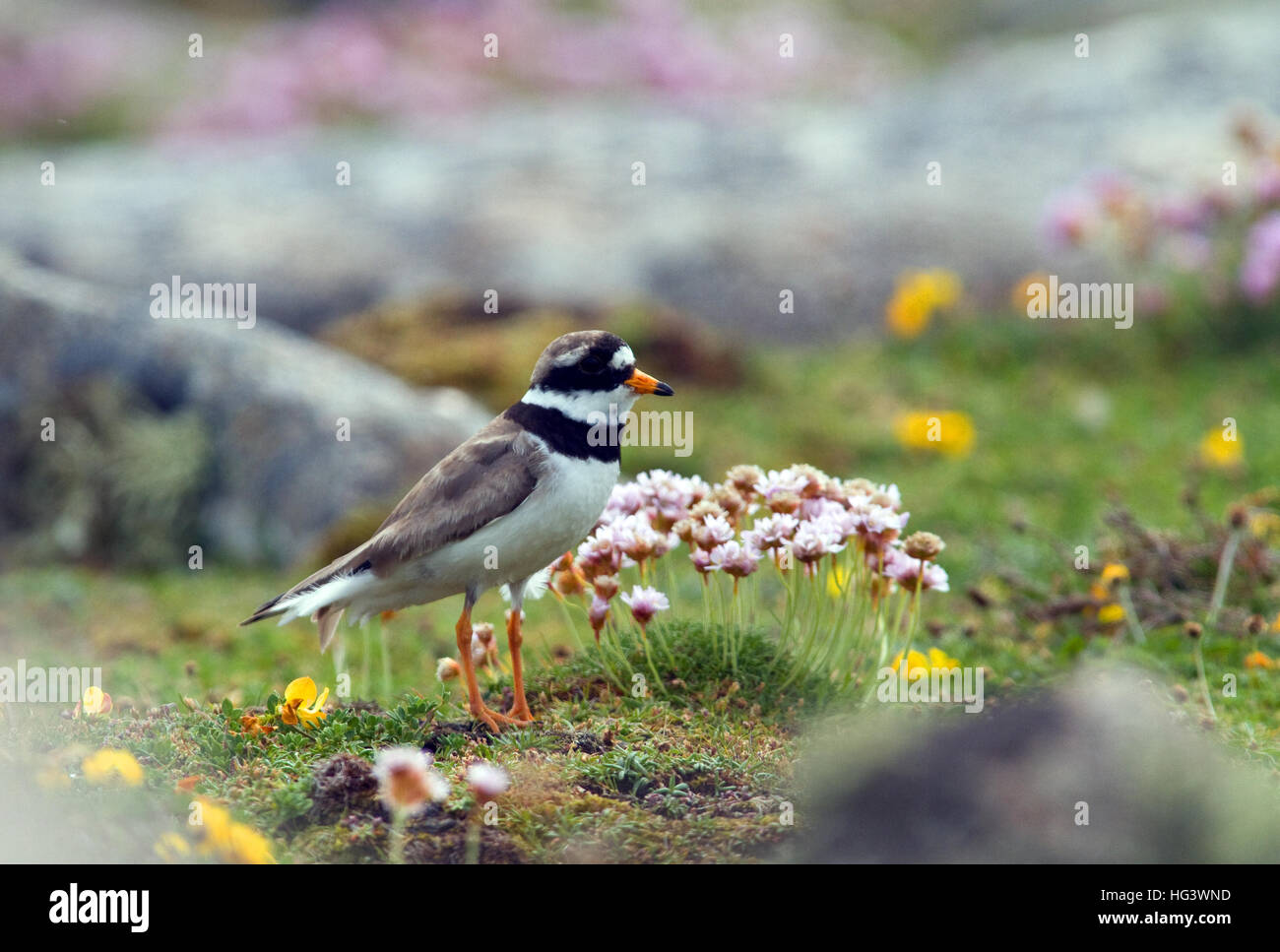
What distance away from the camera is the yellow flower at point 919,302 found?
10938mm

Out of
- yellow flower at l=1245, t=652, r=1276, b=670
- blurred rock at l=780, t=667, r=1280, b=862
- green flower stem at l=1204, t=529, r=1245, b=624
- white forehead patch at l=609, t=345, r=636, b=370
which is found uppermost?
white forehead patch at l=609, t=345, r=636, b=370

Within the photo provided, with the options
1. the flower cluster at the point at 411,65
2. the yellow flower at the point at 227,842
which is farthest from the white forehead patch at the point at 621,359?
the flower cluster at the point at 411,65

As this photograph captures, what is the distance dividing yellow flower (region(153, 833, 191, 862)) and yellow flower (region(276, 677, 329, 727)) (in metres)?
0.88

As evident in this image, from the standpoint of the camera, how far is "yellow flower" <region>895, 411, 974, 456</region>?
9.16 m

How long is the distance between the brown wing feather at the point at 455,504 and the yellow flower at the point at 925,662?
4.96 ft

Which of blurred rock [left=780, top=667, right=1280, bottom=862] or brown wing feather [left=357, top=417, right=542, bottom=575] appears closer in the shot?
blurred rock [left=780, top=667, right=1280, bottom=862]

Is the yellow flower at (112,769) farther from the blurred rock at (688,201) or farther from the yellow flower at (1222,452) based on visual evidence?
the blurred rock at (688,201)

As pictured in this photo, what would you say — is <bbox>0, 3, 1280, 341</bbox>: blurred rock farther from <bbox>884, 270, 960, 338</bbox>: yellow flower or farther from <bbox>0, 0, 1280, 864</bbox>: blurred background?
<bbox>884, 270, 960, 338</bbox>: yellow flower


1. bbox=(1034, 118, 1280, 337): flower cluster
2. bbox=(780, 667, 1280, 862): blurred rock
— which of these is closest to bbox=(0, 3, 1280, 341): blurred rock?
bbox=(1034, 118, 1280, 337): flower cluster

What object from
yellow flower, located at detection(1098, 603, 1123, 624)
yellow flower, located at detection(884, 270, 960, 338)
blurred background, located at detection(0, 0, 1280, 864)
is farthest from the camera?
yellow flower, located at detection(884, 270, 960, 338)
